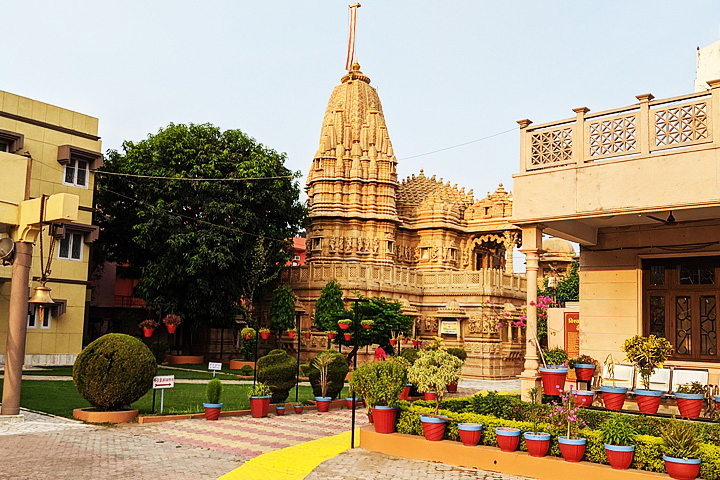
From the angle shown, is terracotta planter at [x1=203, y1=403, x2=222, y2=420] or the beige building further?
terracotta planter at [x1=203, y1=403, x2=222, y2=420]

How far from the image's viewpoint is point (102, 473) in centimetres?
952

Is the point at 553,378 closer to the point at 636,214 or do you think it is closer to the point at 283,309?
the point at 636,214

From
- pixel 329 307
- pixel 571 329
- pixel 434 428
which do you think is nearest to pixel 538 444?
pixel 434 428

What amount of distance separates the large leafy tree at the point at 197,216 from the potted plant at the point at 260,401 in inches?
548

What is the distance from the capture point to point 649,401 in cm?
1153

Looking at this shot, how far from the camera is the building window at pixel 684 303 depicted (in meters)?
14.1

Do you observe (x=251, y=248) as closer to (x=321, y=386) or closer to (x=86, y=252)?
(x=86, y=252)

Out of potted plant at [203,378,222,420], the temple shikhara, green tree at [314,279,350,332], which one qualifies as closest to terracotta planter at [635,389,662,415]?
potted plant at [203,378,222,420]

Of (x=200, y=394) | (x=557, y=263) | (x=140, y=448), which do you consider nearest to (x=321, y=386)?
(x=200, y=394)

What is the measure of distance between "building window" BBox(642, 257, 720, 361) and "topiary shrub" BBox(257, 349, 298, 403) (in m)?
8.49

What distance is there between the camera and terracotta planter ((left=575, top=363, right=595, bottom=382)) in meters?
13.8

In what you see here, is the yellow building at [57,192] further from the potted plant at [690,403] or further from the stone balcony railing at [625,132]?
Answer: the potted plant at [690,403]

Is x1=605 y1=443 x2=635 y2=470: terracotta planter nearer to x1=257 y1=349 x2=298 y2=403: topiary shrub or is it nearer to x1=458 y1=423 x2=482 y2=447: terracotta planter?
x1=458 y1=423 x2=482 y2=447: terracotta planter

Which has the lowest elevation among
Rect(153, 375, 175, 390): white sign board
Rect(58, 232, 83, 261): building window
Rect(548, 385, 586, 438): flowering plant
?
Rect(153, 375, 175, 390): white sign board
